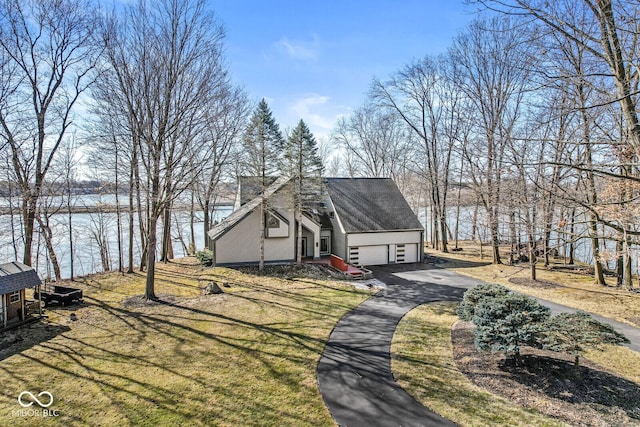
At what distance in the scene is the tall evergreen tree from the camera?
19.1 m

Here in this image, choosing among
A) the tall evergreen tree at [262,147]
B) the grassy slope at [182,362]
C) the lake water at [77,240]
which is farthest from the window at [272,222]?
the lake water at [77,240]

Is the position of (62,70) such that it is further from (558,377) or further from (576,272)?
(576,272)

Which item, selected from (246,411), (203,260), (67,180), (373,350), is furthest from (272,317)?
(67,180)

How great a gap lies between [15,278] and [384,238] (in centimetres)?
1855

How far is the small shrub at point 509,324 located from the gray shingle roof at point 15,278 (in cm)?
1406

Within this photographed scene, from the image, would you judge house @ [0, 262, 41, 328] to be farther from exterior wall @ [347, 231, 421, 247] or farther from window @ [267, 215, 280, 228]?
exterior wall @ [347, 231, 421, 247]

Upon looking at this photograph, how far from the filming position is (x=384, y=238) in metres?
22.2

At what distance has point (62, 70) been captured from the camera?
15547mm

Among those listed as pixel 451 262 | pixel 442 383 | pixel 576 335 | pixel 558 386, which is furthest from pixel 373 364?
pixel 451 262

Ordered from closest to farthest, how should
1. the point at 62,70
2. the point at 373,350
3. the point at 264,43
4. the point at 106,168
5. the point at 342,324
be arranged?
the point at 373,350, the point at 342,324, the point at 264,43, the point at 62,70, the point at 106,168

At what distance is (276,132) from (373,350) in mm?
14028

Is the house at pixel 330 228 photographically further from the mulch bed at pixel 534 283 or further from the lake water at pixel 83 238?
the mulch bed at pixel 534 283

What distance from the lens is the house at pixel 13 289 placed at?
1025 cm

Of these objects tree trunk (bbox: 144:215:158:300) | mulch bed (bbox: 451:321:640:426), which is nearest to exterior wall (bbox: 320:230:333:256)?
tree trunk (bbox: 144:215:158:300)
